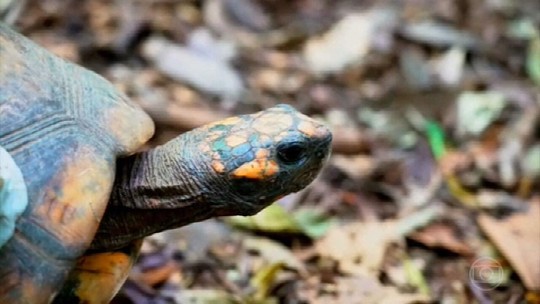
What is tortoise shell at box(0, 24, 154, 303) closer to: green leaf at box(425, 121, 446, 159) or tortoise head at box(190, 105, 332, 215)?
tortoise head at box(190, 105, 332, 215)

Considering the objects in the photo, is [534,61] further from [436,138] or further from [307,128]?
[307,128]

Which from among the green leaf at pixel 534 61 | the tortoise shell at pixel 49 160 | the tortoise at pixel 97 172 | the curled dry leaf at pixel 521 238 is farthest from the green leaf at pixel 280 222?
the green leaf at pixel 534 61

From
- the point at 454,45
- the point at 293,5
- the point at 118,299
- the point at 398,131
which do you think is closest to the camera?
the point at 118,299

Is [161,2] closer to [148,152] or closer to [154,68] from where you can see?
[154,68]

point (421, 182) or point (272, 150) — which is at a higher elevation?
point (272, 150)

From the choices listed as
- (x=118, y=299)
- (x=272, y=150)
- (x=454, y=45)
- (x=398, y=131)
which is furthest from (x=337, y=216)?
(x=454, y=45)

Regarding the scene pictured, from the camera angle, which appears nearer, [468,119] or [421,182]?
[421,182]

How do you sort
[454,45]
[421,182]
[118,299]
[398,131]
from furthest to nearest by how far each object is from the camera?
1. [454,45]
2. [398,131]
3. [421,182]
4. [118,299]

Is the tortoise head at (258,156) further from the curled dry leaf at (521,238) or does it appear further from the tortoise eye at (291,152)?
the curled dry leaf at (521,238)

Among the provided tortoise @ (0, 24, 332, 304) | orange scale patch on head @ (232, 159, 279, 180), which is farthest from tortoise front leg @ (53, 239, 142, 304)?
orange scale patch on head @ (232, 159, 279, 180)
